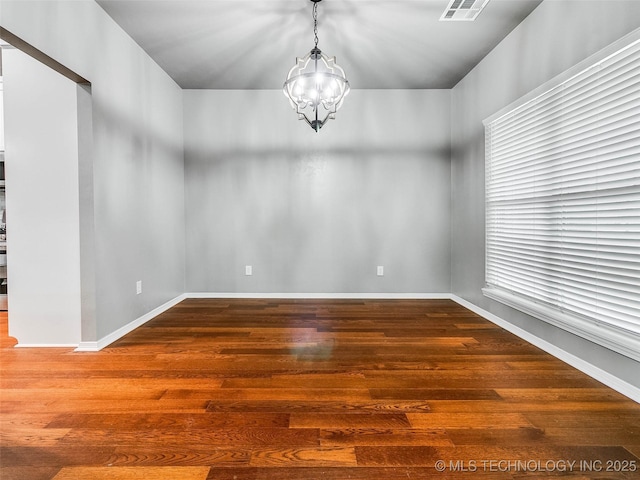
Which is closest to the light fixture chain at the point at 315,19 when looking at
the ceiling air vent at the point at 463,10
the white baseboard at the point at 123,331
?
the ceiling air vent at the point at 463,10

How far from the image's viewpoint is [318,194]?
4273 millimetres

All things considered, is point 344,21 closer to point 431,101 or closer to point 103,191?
point 431,101

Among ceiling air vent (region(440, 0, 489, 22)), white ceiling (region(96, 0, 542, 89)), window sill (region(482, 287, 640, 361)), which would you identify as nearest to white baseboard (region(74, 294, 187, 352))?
white ceiling (region(96, 0, 542, 89))

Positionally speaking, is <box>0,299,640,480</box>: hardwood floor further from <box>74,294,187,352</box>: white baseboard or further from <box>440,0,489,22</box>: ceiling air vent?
<box>440,0,489,22</box>: ceiling air vent

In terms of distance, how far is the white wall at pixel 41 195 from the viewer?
2.54 meters

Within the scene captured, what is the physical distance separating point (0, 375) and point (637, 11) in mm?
4365

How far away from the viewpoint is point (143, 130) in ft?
10.8

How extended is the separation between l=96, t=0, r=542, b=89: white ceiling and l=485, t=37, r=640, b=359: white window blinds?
889 mm

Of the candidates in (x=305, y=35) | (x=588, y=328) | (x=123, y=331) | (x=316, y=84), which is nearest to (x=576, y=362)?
(x=588, y=328)

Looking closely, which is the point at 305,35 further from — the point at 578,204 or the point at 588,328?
the point at 588,328

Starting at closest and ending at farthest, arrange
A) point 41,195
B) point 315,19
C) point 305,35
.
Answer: point 41,195 < point 315,19 < point 305,35

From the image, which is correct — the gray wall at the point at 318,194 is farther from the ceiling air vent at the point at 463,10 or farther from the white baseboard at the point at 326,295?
the ceiling air vent at the point at 463,10

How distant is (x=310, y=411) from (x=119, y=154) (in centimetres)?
266

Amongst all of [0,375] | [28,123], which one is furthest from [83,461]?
[28,123]
